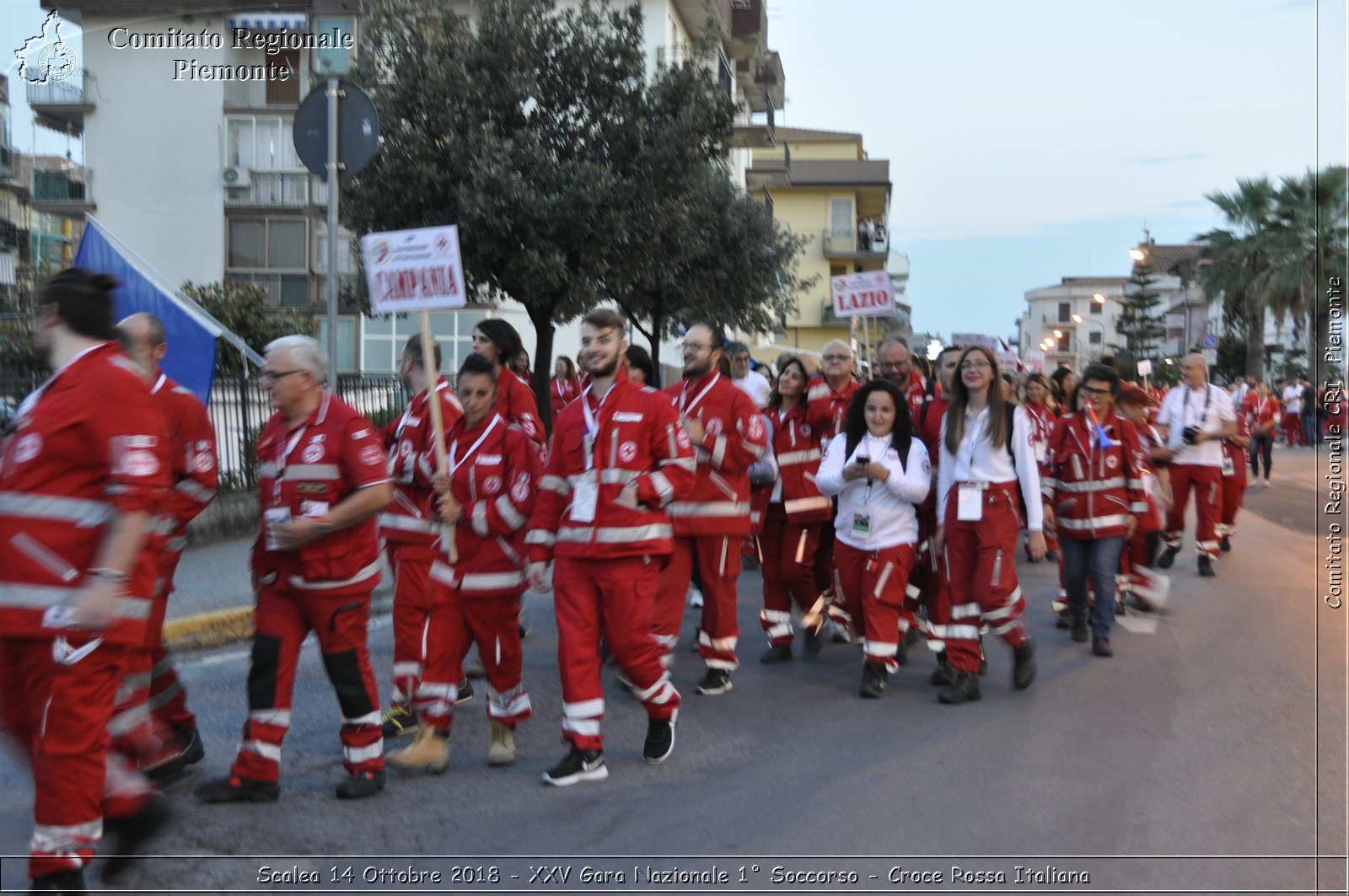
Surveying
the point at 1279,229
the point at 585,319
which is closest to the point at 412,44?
the point at 585,319

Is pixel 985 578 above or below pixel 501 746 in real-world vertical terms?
above

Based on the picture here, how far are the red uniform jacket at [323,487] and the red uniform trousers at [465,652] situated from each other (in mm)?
581

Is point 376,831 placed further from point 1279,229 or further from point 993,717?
point 1279,229

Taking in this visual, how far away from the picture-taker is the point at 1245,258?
5147 cm

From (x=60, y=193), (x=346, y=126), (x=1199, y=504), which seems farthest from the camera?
(x=60, y=193)

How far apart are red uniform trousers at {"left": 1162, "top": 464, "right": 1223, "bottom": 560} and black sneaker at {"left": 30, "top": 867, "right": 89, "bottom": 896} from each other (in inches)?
449

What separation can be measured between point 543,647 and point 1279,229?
48.6 metres

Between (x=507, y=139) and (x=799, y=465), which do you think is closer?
(x=799, y=465)

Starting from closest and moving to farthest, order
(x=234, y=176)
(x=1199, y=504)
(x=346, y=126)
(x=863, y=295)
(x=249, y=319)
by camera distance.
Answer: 1. (x=346, y=126)
2. (x=1199, y=504)
3. (x=863, y=295)
4. (x=249, y=319)
5. (x=234, y=176)

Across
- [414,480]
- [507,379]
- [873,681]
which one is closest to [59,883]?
[414,480]

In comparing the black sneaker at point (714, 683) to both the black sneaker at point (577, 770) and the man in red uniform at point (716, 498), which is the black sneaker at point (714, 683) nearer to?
the man in red uniform at point (716, 498)

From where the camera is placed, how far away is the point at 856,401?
27.0 ft

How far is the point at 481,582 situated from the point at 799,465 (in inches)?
135

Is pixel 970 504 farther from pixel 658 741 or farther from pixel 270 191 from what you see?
pixel 270 191
